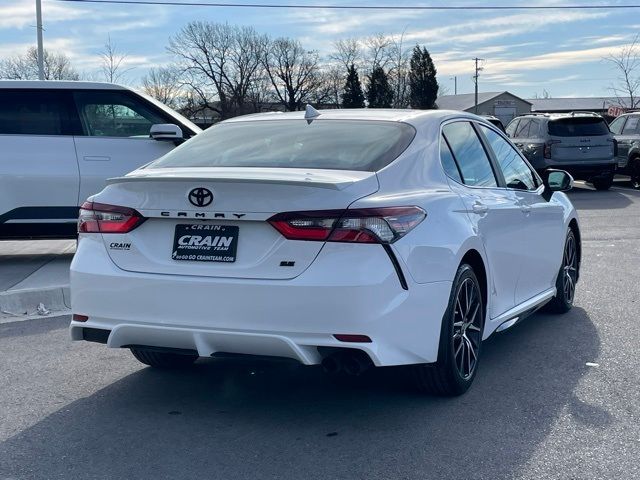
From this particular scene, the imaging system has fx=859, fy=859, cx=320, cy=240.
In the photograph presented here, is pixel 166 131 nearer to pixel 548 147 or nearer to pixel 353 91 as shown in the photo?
pixel 548 147

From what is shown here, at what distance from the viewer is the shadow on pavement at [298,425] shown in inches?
153

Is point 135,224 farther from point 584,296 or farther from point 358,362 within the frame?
point 584,296

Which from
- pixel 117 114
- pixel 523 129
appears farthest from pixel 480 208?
pixel 523 129

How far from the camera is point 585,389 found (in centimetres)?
499

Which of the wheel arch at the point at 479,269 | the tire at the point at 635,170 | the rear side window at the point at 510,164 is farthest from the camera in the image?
the tire at the point at 635,170

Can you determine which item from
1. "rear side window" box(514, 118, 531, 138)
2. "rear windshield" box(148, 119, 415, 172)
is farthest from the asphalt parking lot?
"rear side window" box(514, 118, 531, 138)

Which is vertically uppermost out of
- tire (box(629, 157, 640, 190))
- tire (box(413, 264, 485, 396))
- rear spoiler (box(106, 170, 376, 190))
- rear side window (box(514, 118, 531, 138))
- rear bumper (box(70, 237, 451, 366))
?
rear spoiler (box(106, 170, 376, 190))

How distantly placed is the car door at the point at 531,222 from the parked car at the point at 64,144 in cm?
393

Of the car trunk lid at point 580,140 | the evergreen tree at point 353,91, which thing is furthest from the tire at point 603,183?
the evergreen tree at point 353,91

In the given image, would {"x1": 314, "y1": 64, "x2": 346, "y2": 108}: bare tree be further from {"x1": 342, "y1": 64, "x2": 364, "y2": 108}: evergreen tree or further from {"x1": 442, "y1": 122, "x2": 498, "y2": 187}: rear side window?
{"x1": 442, "y1": 122, "x2": 498, "y2": 187}: rear side window

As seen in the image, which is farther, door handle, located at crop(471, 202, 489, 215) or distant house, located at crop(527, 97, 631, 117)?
distant house, located at crop(527, 97, 631, 117)

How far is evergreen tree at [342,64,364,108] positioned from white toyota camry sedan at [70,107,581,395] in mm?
60363

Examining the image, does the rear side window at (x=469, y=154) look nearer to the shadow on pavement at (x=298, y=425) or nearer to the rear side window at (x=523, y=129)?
the shadow on pavement at (x=298, y=425)

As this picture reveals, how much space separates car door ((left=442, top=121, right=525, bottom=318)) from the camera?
16.7ft
